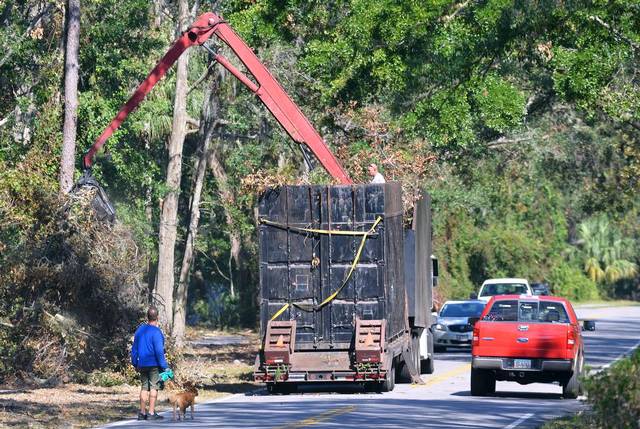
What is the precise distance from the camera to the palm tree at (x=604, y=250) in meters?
101

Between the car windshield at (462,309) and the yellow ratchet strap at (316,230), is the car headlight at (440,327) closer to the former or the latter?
the car windshield at (462,309)

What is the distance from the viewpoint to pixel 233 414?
2030cm

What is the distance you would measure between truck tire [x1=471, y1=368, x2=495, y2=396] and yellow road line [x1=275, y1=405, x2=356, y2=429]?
3.06m

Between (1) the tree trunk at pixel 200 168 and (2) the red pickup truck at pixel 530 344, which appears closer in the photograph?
(2) the red pickup truck at pixel 530 344

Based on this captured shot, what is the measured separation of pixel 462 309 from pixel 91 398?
62.3ft

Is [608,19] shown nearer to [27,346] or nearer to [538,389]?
[538,389]

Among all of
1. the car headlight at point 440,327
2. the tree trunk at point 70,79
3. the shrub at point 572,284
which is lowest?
the car headlight at point 440,327

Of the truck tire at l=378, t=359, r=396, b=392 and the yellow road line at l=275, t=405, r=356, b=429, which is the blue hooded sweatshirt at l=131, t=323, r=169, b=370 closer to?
the yellow road line at l=275, t=405, r=356, b=429

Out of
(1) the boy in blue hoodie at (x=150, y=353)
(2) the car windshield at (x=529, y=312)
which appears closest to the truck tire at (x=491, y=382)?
(2) the car windshield at (x=529, y=312)

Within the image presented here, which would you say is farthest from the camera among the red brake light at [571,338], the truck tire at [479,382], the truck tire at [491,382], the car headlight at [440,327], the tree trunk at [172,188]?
the car headlight at [440,327]

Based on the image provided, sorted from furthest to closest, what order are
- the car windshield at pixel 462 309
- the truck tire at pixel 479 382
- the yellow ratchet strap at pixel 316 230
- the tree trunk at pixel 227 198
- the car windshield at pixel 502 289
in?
the car windshield at pixel 502 289 < the tree trunk at pixel 227 198 < the car windshield at pixel 462 309 < the yellow ratchet strap at pixel 316 230 < the truck tire at pixel 479 382

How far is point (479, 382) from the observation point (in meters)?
23.6

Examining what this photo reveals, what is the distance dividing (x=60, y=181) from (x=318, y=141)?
17.8 feet

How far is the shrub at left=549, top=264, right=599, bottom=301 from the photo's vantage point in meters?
89.2
